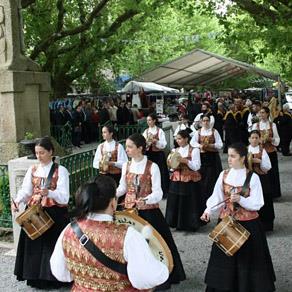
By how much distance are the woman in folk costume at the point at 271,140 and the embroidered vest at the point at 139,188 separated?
15.6 ft

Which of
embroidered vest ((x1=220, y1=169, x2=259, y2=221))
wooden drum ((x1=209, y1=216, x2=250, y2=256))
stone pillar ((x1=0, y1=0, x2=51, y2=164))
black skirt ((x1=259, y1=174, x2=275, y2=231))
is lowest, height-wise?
black skirt ((x1=259, y1=174, x2=275, y2=231))

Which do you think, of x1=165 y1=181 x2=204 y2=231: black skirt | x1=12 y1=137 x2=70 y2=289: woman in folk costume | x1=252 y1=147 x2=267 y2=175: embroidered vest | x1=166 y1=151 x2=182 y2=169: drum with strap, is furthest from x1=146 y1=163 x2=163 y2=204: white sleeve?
x1=252 y1=147 x2=267 y2=175: embroidered vest

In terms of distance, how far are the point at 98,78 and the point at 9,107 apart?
1952 centimetres

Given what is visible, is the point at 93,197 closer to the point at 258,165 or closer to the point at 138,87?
the point at 258,165

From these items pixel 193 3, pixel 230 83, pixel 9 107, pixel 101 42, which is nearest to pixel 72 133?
pixel 101 42

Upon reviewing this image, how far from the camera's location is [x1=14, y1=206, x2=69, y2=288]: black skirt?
5.53 meters

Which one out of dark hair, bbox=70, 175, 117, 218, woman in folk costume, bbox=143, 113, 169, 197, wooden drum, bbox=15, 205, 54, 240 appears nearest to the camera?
dark hair, bbox=70, 175, 117, 218

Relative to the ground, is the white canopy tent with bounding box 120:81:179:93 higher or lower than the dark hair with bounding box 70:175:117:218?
higher

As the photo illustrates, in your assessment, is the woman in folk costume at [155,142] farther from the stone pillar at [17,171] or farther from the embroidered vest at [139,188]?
the embroidered vest at [139,188]

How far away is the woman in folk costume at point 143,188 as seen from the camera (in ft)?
17.8

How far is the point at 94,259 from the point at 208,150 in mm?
7186

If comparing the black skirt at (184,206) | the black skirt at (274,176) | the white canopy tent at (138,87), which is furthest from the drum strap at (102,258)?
the white canopy tent at (138,87)

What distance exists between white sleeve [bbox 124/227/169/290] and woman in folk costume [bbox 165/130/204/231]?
4983 millimetres

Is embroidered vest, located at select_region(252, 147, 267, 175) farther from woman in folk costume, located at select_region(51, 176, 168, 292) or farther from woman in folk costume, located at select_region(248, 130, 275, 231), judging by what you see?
woman in folk costume, located at select_region(51, 176, 168, 292)
